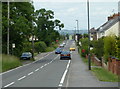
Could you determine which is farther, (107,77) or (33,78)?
(107,77)

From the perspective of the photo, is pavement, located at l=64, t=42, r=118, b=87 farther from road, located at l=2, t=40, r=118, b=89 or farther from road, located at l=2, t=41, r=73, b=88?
road, located at l=2, t=41, r=73, b=88

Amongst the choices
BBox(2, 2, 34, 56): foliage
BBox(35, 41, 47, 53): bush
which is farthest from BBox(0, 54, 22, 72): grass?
BBox(35, 41, 47, 53): bush

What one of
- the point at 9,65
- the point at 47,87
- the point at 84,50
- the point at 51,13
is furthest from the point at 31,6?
the point at 51,13

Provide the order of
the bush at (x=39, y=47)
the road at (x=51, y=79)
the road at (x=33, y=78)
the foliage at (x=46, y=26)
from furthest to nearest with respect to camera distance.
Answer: the foliage at (x=46, y=26) < the bush at (x=39, y=47) < the road at (x=33, y=78) < the road at (x=51, y=79)

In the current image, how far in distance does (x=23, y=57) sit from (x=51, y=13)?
181 feet

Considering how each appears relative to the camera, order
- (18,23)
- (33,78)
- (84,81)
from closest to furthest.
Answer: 1. (84,81)
2. (33,78)
3. (18,23)

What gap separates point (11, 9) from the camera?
46125 mm

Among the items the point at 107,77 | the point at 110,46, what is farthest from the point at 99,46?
the point at 107,77

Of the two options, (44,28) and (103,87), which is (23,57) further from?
(44,28)

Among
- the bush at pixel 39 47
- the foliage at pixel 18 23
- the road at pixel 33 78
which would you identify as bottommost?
the road at pixel 33 78

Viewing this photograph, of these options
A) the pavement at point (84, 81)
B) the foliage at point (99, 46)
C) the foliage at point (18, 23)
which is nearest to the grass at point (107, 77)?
the pavement at point (84, 81)

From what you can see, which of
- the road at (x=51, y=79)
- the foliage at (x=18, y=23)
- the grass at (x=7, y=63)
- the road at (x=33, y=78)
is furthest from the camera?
the foliage at (x=18, y=23)

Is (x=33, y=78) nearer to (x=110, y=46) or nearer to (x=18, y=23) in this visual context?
(x=110, y=46)

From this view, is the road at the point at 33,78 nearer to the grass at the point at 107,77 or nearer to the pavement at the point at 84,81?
the pavement at the point at 84,81
